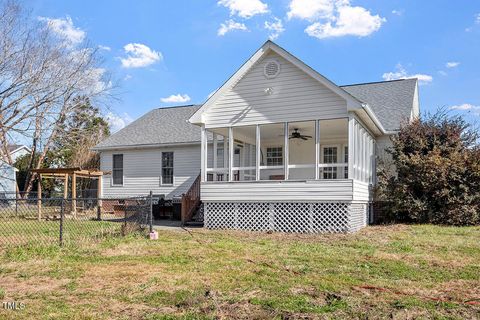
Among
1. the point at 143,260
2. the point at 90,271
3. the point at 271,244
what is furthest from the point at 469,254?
the point at 90,271

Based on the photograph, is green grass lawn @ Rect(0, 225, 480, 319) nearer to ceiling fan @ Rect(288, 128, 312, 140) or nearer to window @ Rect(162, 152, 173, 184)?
ceiling fan @ Rect(288, 128, 312, 140)

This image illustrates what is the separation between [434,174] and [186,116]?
13.1 metres

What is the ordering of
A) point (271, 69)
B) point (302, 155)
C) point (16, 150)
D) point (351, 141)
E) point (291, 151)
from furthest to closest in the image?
point (16, 150)
point (291, 151)
point (302, 155)
point (271, 69)
point (351, 141)

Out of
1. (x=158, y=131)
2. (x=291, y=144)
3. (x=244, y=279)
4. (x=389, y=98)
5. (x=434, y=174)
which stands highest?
(x=389, y=98)

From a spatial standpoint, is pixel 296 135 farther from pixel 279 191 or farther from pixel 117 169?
pixel 117 169

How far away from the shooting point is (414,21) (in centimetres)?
1540

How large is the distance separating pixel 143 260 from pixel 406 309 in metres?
4.73

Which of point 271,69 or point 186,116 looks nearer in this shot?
point 271,69

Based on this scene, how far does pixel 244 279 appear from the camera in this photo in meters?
6.33

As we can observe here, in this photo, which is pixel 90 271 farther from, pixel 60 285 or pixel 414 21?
pixel 414 21

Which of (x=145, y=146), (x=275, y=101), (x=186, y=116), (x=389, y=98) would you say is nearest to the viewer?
(x=275, y=101)

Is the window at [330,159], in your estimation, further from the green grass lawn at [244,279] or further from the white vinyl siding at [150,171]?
the green grass lawn at [244,279]

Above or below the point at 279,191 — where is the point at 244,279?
below

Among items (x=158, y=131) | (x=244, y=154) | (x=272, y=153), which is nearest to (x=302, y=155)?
(x=272, y=153)
